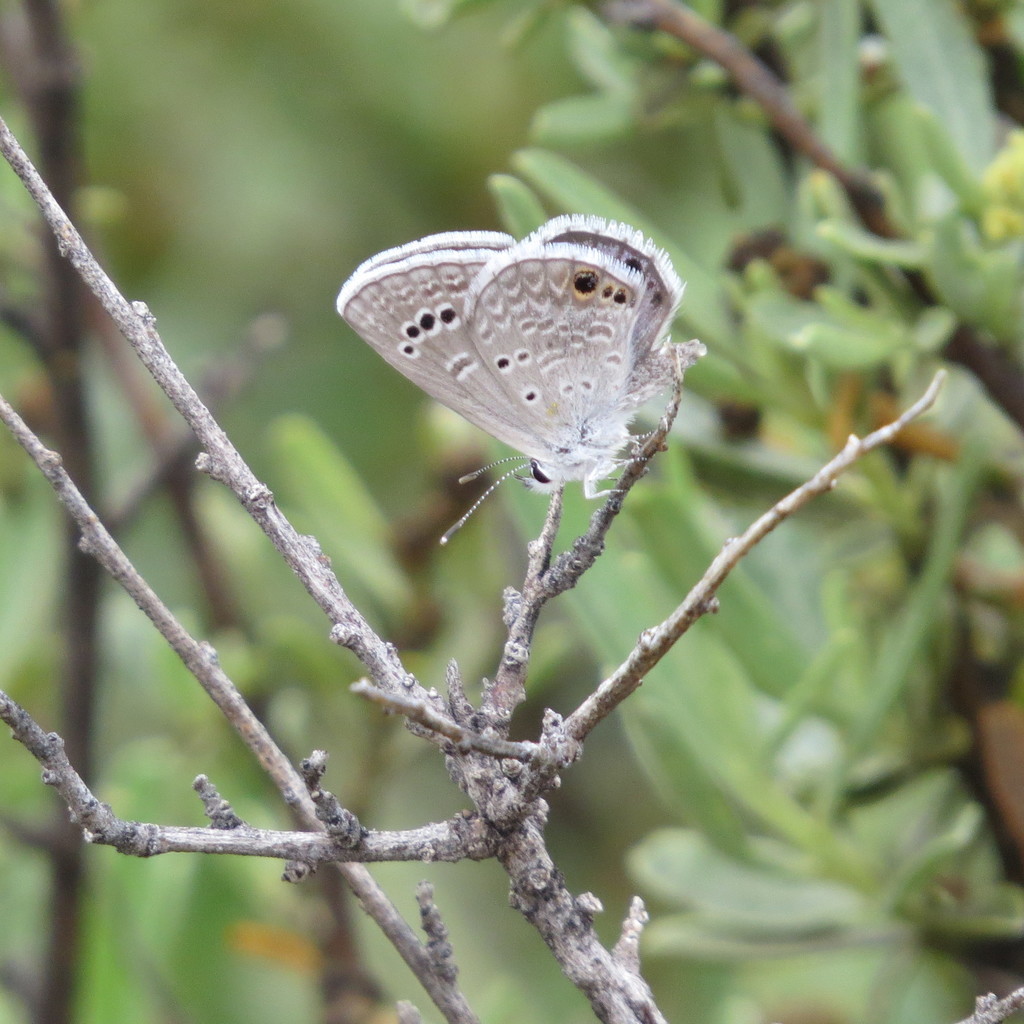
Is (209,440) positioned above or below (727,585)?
above

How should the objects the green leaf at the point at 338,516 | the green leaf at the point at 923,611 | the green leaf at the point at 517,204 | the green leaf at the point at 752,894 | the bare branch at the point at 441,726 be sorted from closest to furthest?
the bare branch at the point at 441,726
the green leaf at the point at 517,204
the green leaf at the point at 923,611
the green leaf at the point at 752,894
the green leaf at the point at 338,516

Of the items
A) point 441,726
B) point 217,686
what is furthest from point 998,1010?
point 217,686

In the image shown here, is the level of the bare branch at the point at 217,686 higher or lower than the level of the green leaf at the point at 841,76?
lower

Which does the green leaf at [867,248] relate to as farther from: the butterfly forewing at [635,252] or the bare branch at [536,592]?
the bare branch at [536,592]

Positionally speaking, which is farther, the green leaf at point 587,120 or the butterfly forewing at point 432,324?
the green leaf at point 587,120

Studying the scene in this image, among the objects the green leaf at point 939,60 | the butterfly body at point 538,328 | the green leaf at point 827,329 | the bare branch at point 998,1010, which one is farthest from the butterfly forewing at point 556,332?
the bare branch at point 998,1010

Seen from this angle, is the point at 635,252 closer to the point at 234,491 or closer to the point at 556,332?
the point at 556,332

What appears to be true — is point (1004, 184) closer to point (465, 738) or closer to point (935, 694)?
point (935, 694)
